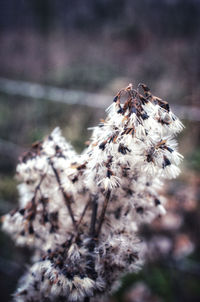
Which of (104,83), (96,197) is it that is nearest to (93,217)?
(96,197)

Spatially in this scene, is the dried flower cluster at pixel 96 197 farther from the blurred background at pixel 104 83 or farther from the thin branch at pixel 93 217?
the blurred background at pixel 104 83

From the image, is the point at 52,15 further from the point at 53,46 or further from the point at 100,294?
the point at 100,294

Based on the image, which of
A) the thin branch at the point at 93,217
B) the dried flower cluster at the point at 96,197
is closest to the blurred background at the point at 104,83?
the dried flower cluster at the point at 96,197

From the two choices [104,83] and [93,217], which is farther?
[104,83]

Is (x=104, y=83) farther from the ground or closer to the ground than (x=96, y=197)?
farther from the ground

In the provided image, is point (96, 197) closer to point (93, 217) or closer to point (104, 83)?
point (93, 217)
